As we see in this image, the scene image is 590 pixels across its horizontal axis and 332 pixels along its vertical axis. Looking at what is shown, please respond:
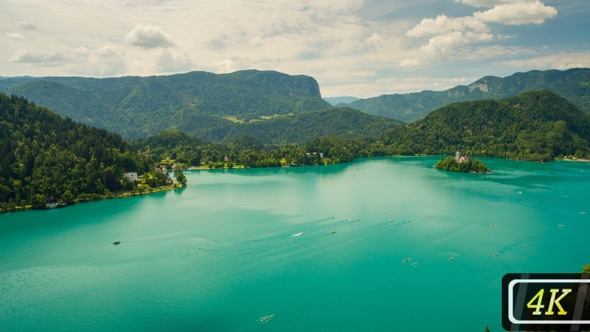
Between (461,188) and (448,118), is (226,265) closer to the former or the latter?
(461,188)

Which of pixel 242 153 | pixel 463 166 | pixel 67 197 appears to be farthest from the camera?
pixel 242 153

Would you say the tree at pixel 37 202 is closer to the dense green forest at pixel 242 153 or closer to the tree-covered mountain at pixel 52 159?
the tree-covered mountain at pixel 52 159

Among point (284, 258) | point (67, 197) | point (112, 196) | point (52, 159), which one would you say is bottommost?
point (284, 258)

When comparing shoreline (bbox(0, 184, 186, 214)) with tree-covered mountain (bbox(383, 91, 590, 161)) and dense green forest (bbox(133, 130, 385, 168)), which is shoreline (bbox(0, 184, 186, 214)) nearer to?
dense green forest (bbox(133, 130, 385, 168))

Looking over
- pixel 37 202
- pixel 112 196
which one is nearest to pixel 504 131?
pixel 112 196

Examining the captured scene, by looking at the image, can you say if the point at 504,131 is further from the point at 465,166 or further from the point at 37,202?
the point at 37,202

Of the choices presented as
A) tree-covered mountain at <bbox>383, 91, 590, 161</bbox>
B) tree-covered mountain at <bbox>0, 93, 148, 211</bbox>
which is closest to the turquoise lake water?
tree-covered mountain at <bbox>0, 93, 148, 211</bbox>
